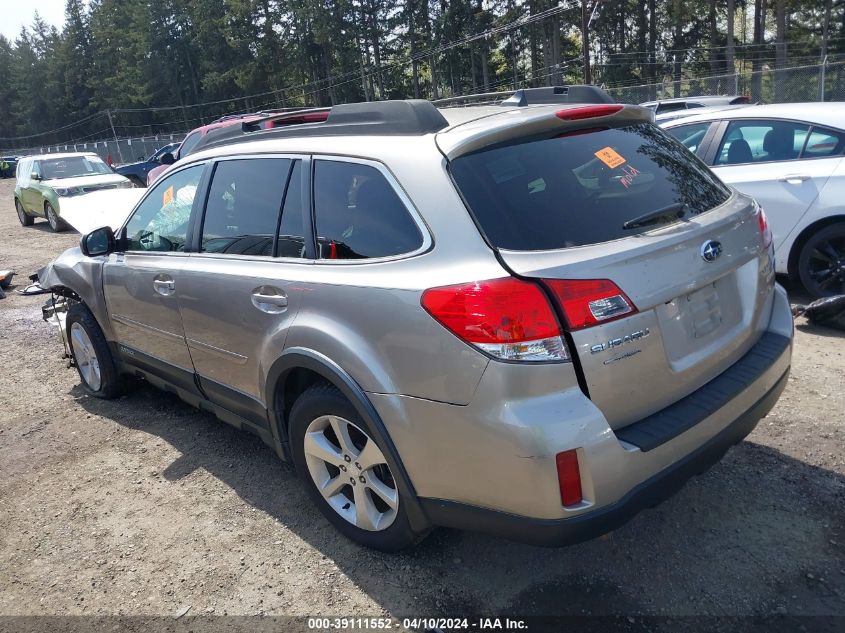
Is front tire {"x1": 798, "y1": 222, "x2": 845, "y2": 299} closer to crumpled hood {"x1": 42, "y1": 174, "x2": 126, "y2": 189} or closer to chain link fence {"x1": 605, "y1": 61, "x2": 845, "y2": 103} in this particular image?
chain link fence {"x1": 605, "y1": 61, "x2": 845, "y2": 103}

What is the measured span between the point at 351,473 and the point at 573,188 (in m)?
1.51

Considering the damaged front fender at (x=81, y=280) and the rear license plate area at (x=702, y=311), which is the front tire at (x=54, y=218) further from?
the rear license plate area at (x=702, y=311)

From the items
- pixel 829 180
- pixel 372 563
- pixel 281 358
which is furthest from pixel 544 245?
pixel 829 180

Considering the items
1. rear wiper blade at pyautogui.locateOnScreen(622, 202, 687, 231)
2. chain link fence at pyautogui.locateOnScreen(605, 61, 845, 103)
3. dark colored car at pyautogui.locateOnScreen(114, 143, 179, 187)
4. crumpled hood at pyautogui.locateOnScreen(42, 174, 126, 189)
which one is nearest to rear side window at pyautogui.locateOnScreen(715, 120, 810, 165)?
rear wiper blade at pyautogui.locateOnScreen(622, 202, 687, 231)

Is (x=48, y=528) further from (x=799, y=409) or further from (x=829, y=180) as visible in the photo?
(x=829, y=180)

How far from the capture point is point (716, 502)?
3.15m

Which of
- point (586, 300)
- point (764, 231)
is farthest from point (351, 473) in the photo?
point (764, 231)

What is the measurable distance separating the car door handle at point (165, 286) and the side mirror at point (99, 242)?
72cm

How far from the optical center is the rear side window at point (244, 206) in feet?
10.5

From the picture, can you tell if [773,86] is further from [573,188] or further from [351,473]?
[351,473]

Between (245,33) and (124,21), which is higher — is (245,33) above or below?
below

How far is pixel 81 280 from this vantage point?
4793mm

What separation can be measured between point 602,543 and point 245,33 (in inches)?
2655

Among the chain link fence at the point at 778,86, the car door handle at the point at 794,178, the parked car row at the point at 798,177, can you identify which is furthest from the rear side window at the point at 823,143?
the chain link fence at the point at 778,86
